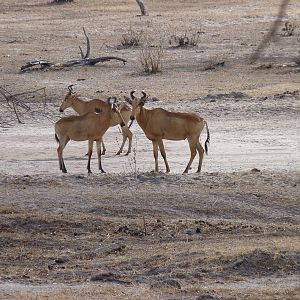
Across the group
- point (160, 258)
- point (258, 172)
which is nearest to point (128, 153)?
point (258, 172)

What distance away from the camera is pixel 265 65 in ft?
101

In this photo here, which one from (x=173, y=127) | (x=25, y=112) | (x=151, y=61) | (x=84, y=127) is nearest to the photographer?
(x=173, y=127)

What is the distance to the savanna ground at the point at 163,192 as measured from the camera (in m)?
10.9

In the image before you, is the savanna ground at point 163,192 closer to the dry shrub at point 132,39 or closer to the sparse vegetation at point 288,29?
the dry shrub at point 132,39

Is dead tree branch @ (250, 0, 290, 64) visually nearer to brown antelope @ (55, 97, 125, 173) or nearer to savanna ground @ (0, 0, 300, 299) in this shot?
savanna ground @ (0, 0, 300, 299)

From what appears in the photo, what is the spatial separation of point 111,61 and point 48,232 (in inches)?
761

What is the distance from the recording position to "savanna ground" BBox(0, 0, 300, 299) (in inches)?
427

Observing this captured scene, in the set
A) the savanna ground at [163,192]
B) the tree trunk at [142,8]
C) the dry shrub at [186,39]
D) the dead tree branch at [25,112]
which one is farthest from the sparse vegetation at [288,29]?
the dead tree branch at [25,112]

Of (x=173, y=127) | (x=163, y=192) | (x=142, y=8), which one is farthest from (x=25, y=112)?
(x=142, y=8)

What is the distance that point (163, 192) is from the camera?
15.3 m

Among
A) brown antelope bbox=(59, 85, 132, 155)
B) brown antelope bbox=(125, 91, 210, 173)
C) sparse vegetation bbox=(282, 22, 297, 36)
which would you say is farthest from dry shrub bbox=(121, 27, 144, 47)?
brown antelope bbox=(125, 91, 210, 173)

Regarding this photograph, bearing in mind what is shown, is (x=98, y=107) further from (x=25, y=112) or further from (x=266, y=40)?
(x=266, y=40)

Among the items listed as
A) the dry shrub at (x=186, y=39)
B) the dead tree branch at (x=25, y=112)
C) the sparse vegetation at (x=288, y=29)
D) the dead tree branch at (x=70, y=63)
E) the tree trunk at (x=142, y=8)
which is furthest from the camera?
the tree trunk at (x=142, y=8)

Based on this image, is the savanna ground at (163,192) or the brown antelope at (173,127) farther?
the brown antelope at (173,127)
